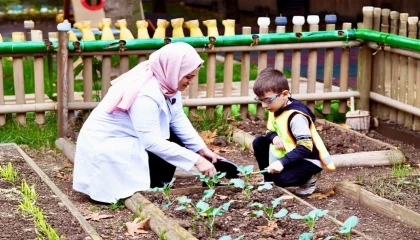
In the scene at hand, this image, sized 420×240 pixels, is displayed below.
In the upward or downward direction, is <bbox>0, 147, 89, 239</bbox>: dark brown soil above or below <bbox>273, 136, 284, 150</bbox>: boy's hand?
below

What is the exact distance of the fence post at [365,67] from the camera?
8.80 metres

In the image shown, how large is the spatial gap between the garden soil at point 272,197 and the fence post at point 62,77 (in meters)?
0.37

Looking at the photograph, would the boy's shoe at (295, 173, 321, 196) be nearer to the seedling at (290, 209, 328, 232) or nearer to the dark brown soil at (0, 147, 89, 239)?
the seedling at (290, 209, 328, 232)

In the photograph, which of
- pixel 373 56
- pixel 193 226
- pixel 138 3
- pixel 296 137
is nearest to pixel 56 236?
pixel 193 226

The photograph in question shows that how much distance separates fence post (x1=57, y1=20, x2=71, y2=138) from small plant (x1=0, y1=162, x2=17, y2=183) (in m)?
1.61

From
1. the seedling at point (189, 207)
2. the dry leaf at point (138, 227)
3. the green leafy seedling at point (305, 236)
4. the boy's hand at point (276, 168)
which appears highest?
the boy's hand at point (276, 168)

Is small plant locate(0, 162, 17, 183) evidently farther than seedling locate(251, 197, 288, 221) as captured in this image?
Yes

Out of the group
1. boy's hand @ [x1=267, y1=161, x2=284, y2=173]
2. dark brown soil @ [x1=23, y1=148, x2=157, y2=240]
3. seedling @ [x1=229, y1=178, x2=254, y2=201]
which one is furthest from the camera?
boy's hand @ [x1=267, y1=161, x2=284, y2=173]

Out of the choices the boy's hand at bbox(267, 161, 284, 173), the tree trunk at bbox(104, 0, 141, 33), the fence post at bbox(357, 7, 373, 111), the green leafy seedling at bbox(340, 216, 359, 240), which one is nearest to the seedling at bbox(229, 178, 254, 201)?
the boy's hand at bbox(267, 161, 284, 173)

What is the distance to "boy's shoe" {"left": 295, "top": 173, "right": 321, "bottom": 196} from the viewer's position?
6.29 m

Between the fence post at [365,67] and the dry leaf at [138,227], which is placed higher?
the fence post at [365,67]

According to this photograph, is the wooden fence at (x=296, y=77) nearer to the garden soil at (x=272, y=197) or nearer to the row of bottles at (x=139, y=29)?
the row of bottles at (x=139, y=29)

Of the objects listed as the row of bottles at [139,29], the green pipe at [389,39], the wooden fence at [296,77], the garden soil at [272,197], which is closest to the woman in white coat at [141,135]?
the garden soil at [272,197]

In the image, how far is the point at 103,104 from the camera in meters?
6.15
